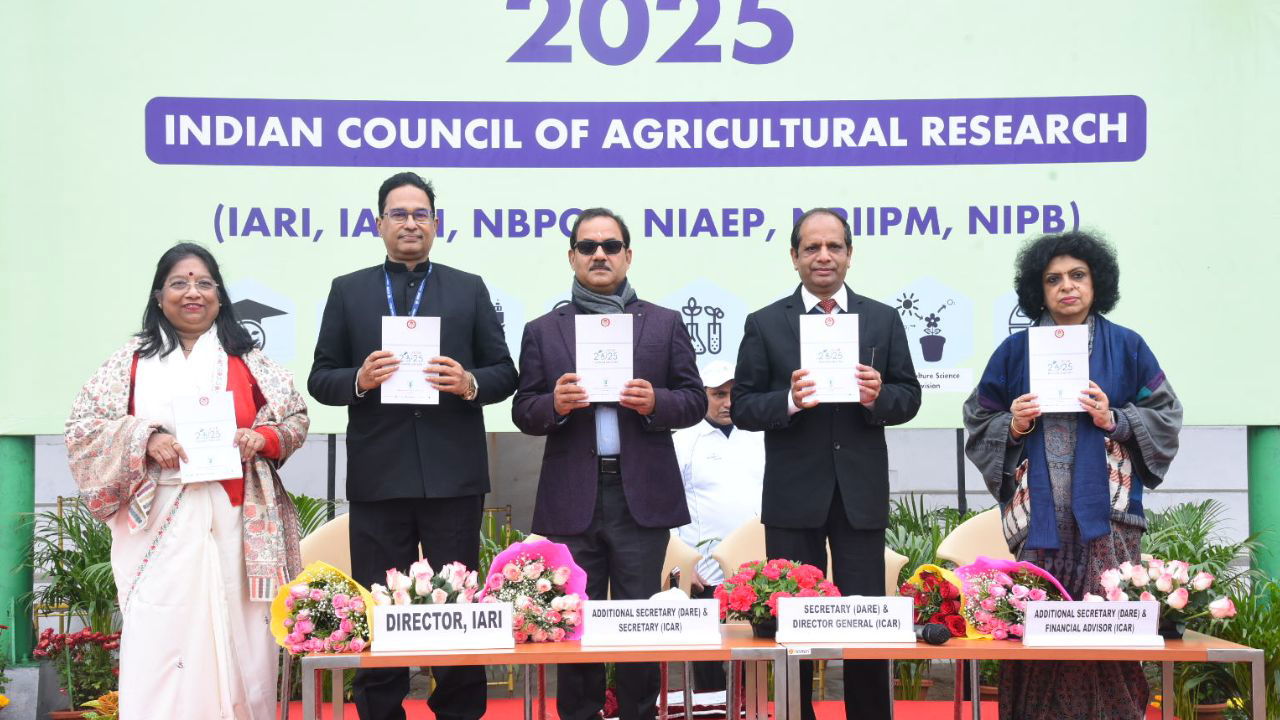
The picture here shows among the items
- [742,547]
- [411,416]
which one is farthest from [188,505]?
[742,547]

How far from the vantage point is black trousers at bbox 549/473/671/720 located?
4156mm

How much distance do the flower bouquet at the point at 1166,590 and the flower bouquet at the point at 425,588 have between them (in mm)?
1977

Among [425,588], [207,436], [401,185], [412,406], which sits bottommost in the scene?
[425,588]

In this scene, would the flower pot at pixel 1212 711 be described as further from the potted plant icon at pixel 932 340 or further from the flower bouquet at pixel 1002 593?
the flower bouquet at pixel 1002 593

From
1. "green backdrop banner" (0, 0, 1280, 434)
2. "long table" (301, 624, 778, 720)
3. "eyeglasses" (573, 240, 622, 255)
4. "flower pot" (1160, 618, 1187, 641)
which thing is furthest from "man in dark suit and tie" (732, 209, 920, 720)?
"green backdrop banner" (0, 0, 1280, 434)

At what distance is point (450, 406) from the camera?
14.6 feet

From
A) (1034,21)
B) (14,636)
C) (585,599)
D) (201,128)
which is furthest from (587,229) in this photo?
(14,636)

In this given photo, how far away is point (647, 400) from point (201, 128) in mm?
2999

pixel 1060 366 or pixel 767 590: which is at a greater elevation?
pixel 1060 366

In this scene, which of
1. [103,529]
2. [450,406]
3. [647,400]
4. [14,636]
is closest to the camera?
[647,400]

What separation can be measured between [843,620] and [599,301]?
4.91 ft

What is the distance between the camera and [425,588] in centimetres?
362

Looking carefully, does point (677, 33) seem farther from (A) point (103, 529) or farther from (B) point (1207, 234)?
(A) point (103, 529)

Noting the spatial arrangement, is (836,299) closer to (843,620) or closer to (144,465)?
(843,620)
